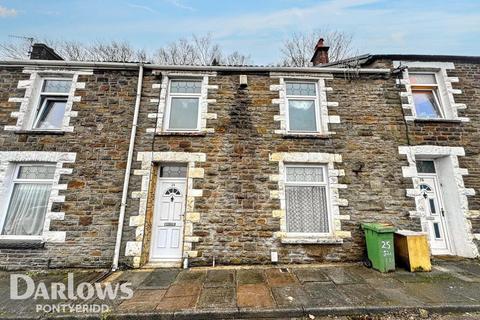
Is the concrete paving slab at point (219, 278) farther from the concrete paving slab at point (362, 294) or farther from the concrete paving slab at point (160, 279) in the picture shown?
the concrete paving slab at point (362, 294)

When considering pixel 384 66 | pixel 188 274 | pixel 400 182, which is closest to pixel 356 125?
pixel 400 182

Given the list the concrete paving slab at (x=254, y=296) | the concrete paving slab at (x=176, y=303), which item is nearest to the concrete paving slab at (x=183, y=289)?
the concrete paving slab at (x=176, y=303)

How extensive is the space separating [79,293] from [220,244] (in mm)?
2768

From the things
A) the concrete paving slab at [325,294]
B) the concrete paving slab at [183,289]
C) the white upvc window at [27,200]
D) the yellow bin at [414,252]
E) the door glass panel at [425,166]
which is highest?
the door glass panel at [425,166]

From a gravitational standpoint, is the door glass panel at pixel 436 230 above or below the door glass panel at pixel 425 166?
below

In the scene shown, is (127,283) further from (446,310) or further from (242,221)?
(446,310)

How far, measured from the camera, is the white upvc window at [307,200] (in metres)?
5.56

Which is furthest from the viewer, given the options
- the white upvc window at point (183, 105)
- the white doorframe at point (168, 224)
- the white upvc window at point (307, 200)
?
the white upvc window at point (183, 105)

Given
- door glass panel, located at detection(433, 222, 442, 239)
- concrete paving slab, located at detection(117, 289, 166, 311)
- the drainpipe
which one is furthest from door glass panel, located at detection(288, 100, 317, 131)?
concrete paving slab, located at detection(117, 289, 166, 311)

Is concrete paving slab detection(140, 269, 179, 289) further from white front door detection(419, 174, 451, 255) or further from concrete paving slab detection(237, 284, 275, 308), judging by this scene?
white front door detection(419, 174, 451, 255)

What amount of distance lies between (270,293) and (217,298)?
0.90 m

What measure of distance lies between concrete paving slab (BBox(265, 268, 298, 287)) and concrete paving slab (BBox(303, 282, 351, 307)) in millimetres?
316

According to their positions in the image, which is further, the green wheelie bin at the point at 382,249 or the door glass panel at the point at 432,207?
the door glass panel at the point at 432,207

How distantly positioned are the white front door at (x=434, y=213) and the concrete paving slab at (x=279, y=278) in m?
4.03
